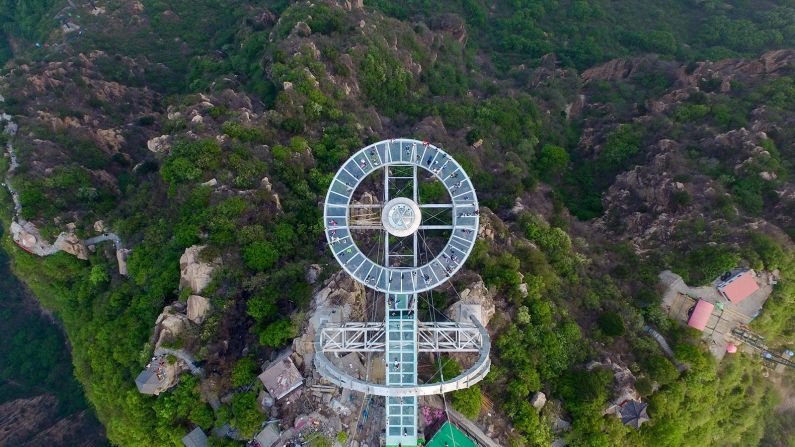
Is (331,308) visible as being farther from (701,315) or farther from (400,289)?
(701,315)

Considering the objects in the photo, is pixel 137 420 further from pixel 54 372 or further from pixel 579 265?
pixel 579 265

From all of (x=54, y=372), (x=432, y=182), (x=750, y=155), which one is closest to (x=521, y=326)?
(x=432, y=182)

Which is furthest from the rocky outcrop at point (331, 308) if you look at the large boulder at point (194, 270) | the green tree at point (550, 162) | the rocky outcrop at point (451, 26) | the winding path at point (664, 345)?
the rocky outcrop at point (451, 26)

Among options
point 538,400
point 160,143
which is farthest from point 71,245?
point 538,400

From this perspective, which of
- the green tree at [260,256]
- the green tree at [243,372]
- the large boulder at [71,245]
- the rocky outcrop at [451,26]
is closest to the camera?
the green tree at [243,372]

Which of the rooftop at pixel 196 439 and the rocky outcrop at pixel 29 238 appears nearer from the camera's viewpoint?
the rooftop at pixel 196 439

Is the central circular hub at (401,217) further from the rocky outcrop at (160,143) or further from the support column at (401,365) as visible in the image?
the rocky outcrop at (160,143)
